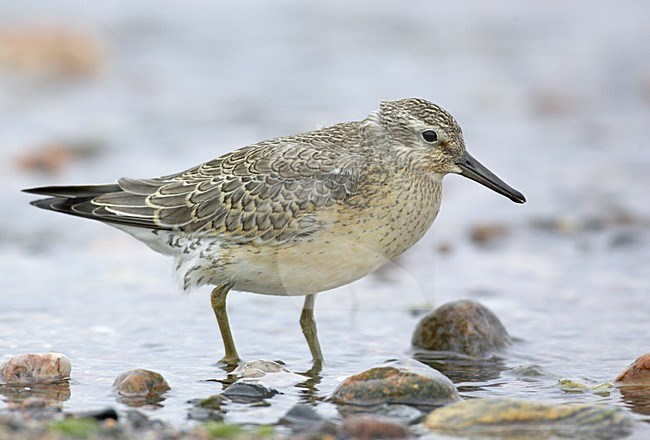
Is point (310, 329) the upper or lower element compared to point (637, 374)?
upper

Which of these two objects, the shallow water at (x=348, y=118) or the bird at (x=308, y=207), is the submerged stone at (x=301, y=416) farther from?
the bird at (x=308, y=207)

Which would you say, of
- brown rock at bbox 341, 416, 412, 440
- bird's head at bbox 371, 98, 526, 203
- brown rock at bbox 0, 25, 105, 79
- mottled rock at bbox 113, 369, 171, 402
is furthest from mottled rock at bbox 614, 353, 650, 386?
brown rock at bbox 0, 25, 105, 79

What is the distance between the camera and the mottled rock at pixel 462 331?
8219 millimetres

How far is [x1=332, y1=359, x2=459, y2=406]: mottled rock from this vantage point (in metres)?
6.73

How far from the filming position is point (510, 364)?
26.3 ft

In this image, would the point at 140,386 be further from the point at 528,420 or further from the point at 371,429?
the point at 528,420

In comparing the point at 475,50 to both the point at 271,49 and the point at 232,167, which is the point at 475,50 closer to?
the point at 271,49

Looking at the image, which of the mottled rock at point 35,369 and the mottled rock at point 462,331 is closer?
the mottled rock at point 35,369

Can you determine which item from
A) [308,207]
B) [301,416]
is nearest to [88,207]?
[308,207]

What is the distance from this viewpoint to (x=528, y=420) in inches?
243

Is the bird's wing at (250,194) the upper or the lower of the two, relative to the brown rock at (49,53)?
lower

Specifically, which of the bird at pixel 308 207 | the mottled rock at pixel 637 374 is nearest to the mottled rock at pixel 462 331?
the bird at pixel 308 207

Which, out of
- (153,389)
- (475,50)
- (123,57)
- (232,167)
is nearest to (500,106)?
(475,50)

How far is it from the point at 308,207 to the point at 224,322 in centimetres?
116
